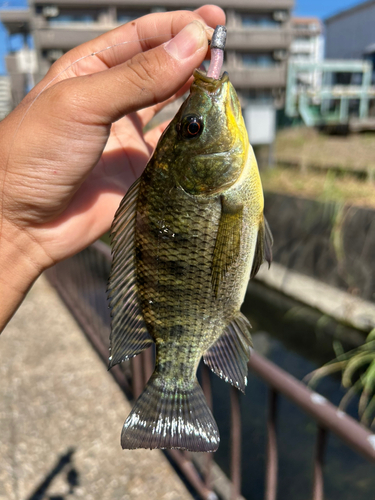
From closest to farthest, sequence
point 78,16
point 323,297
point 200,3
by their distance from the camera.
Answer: point 323,297
point 200,3
point 78,16

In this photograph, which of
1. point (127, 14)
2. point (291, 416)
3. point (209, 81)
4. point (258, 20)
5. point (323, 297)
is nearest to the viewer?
point (209, 81)

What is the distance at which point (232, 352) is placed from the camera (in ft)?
4.14

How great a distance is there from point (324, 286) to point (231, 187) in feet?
16.5

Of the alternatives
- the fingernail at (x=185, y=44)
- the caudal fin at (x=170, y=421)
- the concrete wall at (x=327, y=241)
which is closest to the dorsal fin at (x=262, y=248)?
the caudal fin at (x=170, y=421)

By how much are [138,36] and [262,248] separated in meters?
0.98

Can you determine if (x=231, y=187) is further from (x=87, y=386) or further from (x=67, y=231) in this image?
(x=87, y=386)

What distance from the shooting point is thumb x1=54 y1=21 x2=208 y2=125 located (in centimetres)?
117

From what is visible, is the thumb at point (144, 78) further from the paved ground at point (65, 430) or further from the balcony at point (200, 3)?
the balcony at point (200, 3)

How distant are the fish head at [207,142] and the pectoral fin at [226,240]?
0.24 ft

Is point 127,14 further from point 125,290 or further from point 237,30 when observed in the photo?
point 125,290

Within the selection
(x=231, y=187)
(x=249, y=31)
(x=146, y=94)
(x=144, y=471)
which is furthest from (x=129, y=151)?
(x=249, y=31)

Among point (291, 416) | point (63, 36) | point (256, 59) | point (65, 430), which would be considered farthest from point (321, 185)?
point (256, 59)

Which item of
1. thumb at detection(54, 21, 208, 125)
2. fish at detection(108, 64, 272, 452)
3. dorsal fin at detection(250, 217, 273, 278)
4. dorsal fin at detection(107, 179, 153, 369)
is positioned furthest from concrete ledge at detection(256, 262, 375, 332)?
thumb at detection(54, 21, 208, 125)

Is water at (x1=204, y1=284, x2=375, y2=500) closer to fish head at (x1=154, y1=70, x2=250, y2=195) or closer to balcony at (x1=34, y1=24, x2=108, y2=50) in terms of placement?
fish head at (x1=154, y1=70, x2=250, y2=195)
